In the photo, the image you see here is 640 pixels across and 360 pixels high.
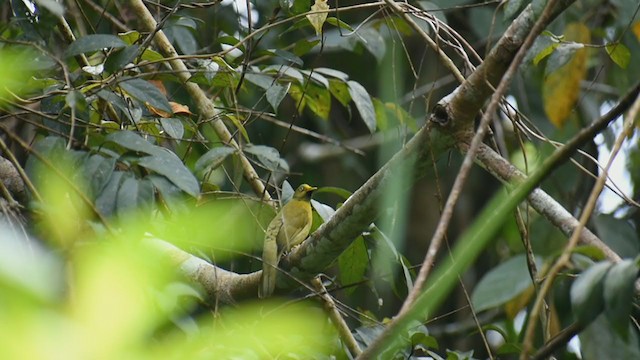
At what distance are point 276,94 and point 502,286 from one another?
95 cm

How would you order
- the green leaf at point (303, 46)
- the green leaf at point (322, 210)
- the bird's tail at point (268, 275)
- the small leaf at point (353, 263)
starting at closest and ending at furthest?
1. the bird's tail at point (268, 275)
2. the green leaf at point (322, 210)
3. the small leaf at point (353, 263)
4. the green leaf at point (303, 46)

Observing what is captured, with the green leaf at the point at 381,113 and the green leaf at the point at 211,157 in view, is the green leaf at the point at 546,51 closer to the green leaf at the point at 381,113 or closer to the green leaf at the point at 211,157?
the green leaf at the point at 381,113

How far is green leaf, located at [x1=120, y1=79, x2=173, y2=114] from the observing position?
2.19 metres

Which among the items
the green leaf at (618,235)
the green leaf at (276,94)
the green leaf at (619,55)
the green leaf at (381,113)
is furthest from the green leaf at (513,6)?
the green leaf at (618,235)

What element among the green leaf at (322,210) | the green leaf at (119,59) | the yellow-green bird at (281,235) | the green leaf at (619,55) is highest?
the green leaf at (119,59)

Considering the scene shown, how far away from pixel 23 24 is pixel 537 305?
153 centimetres

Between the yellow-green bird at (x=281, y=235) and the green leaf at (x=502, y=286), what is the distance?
575 millimetres

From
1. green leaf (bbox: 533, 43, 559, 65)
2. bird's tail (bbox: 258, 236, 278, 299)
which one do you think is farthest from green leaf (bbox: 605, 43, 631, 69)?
bird's tail (bbox: 258, 236, 278, 299)

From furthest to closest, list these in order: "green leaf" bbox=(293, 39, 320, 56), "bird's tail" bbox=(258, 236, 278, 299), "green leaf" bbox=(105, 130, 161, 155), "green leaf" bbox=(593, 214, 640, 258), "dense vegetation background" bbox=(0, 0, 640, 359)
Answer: "green leaf" bbox=(593, 214, 640, 258) < "green leaf" bbox=(293, 39, 320, 56) < "bird's tail" bbox=(258, 236, 278, 299) < "green leaf" bbox=(105, 130, 161, 155) < "dense vegetation background" bbox=(0, 0, 640, 359)

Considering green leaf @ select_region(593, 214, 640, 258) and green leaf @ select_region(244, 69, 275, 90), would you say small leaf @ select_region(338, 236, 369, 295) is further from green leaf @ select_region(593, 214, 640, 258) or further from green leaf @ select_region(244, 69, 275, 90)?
green leaf @ select_region(593, 214, 640, 258)

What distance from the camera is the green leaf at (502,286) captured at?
8.97 ft

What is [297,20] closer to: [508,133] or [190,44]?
[190,44]

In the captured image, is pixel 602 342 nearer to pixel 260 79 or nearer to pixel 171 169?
pixel 171 169

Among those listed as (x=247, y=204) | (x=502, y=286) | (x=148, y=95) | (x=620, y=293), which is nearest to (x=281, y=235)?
(x=247, y=204)
